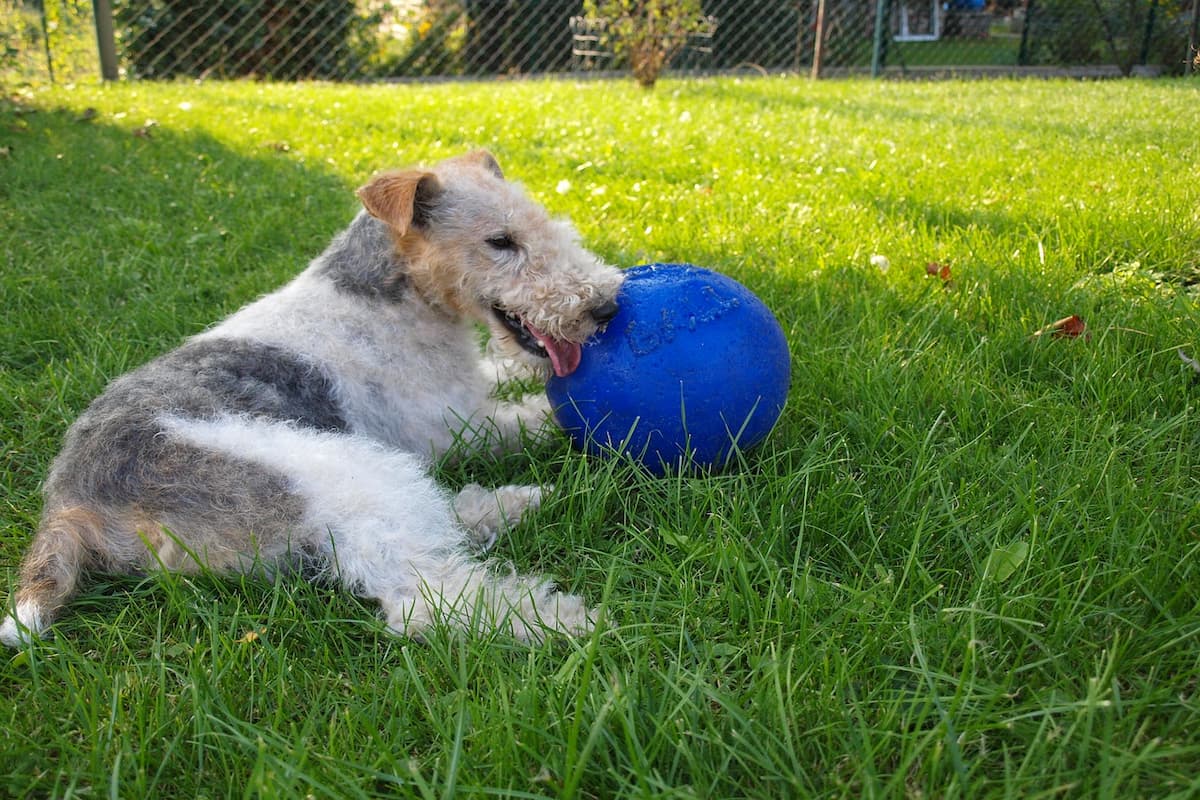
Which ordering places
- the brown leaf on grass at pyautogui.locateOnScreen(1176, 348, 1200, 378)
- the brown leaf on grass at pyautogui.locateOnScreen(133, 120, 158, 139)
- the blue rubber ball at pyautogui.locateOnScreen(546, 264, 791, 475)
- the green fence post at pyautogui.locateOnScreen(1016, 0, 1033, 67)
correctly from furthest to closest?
1. the green fence post at pyautogui.locateOnScreen(1016, 0, 1033, 67)
2. the brown leaf on grass at pyautogui.locateOnScreen(133, 120, 158, 139)
3. the brown leaf on grass at pyautogui.locateOnScreen(1176, 348, 1200, 378)
4. the blue rubber ball at pyautogui.locateOnScreen(546, 264, 791, 475)

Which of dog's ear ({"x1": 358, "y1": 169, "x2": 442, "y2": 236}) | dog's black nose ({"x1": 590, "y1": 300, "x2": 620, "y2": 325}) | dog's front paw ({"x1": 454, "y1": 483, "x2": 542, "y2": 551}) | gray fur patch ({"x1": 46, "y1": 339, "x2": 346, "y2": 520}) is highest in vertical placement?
dog's ear ({"x1": 358, "y1": 169, "x2": 442, "y2": 236})

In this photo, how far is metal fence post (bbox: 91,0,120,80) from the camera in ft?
38.5

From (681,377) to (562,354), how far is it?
0.49 meters

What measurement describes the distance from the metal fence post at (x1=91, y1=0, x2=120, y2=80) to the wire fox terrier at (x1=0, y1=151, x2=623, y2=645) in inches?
441

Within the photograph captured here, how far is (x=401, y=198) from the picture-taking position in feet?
9.66

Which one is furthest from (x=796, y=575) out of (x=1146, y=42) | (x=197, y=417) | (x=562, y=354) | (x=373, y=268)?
(x=1146, y=42)

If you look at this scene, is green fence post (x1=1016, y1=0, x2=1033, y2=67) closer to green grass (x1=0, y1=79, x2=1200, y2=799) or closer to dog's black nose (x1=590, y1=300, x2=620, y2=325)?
green grass (x1=0, y1=79, x2=1200, y2=799)

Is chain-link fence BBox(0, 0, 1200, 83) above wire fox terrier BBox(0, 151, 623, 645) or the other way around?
above

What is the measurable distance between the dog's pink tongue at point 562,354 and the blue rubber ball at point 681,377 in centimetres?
5

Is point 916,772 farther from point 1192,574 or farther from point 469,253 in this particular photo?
point 469,253

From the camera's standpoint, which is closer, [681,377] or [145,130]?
[681,377]

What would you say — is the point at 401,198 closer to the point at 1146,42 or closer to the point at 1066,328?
the point at 1066,328

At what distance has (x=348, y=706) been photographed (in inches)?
76.6

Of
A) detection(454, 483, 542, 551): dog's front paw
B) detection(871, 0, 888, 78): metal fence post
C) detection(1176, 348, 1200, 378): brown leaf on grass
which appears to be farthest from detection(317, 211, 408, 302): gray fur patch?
detection(871, 0, 888, 78): metal fence post
